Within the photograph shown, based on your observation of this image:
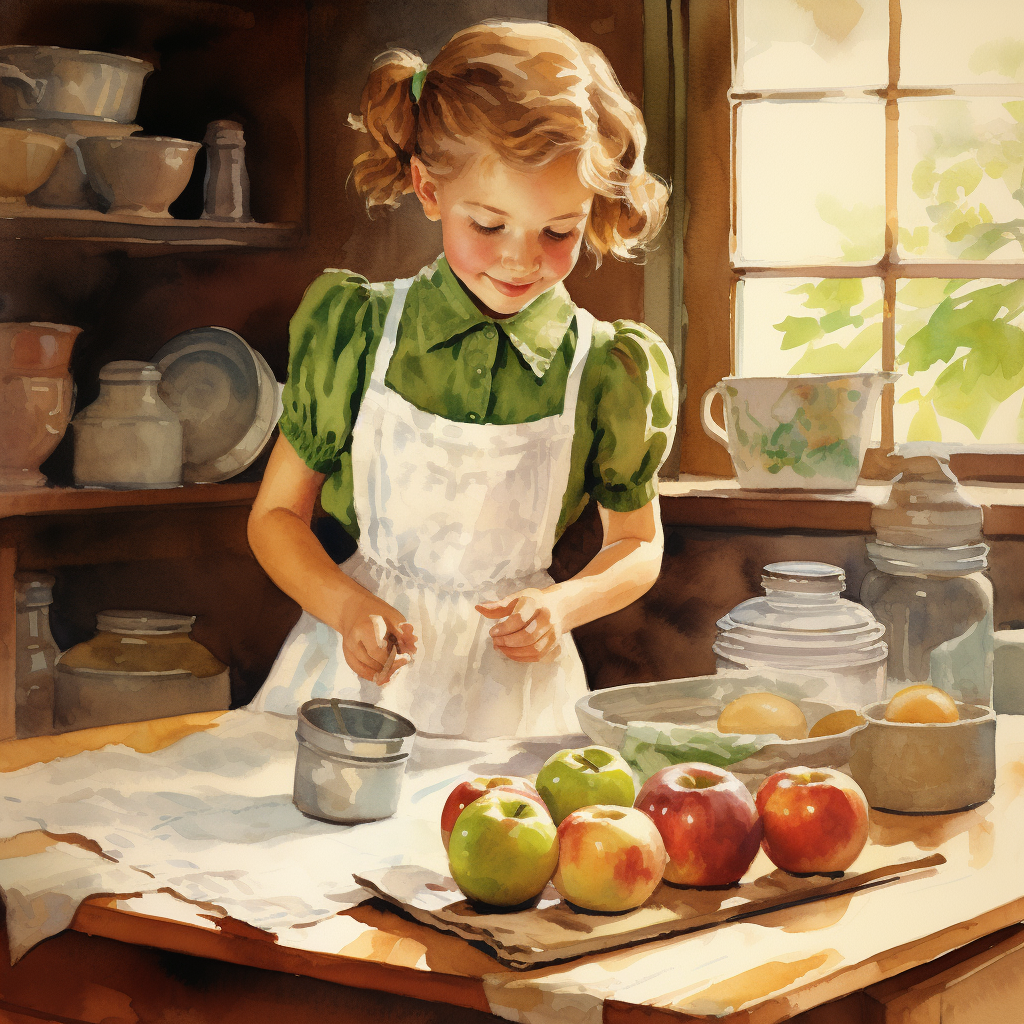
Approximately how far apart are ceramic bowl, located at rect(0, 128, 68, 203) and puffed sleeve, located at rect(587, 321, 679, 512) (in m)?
0.87

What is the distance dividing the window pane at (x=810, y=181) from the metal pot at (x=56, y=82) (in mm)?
982

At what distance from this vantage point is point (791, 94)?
1939 mm

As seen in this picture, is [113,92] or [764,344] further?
[764,344]

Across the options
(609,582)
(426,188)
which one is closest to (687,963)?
(609,582)

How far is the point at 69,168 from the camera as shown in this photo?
5.97 ft

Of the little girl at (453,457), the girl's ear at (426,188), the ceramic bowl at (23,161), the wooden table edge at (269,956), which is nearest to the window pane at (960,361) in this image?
the little girl at (453,457)

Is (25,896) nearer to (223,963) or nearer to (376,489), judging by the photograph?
(223,963)

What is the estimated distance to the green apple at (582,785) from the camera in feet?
3.21

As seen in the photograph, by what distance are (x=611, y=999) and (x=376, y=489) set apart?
88cm

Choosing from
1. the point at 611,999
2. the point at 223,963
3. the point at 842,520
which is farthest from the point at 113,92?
the point at 611,999

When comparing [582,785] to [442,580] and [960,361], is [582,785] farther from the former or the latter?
[960,361]

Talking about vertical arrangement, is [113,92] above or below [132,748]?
above

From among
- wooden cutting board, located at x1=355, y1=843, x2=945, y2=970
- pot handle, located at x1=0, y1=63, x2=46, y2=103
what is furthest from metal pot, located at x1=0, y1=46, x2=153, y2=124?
wooden cutting board, located at x1=355, y1=843, x2=945, y2=970

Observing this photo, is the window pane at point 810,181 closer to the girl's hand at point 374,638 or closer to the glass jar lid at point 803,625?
the glass jar lid at point 803,625
